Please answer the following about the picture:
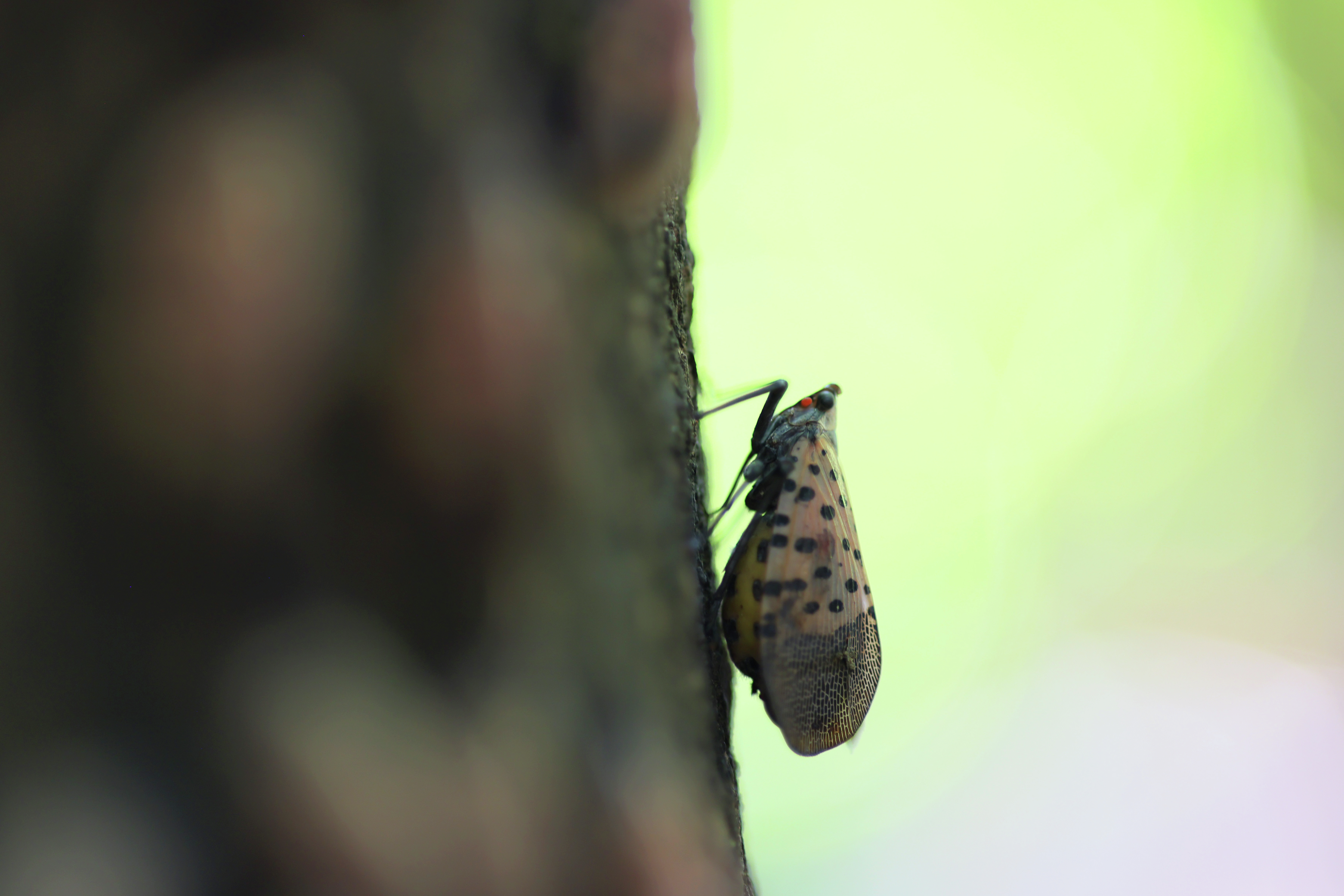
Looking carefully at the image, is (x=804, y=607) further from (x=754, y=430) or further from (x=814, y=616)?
(x=754, y=430)

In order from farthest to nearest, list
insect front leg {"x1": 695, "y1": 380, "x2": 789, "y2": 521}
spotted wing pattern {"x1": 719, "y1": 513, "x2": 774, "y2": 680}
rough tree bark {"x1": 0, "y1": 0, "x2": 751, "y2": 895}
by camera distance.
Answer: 1. insect front leg {"x1": 695, "y1": 380, "x2": 789, "y2": 521}
2. spotted wing pattern {"x1": 719, "y1": 513, "x2": 774, "y2": 680}
3. rough tree bark {"x1": 0, "y1": 0, "x2": 751, "y2": 895}

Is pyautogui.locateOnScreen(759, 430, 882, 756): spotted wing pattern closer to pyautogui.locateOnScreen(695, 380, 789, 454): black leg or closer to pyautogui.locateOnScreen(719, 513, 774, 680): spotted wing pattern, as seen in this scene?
pyautogui.locateOnScreen(719, 513, 774, 680): spotted wing pattern

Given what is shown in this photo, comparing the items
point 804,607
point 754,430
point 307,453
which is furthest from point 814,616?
point 307,453

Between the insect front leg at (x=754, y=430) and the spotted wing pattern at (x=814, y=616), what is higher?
the insect front leg at (x=754, y=430)

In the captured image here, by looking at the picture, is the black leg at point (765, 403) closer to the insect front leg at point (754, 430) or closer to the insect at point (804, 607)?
the insect front leg at point (754, 430)

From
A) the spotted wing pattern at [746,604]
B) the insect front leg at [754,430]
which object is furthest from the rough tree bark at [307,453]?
the insect front leg at [754,430]

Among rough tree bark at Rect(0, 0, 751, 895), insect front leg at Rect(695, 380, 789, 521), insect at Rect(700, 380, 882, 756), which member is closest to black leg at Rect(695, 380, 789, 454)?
insect front leg at Rect(695, 380, 789, 521)

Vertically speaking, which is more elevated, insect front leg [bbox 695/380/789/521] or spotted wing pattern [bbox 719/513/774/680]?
insect front leg [bbox 695/380/789/521]
